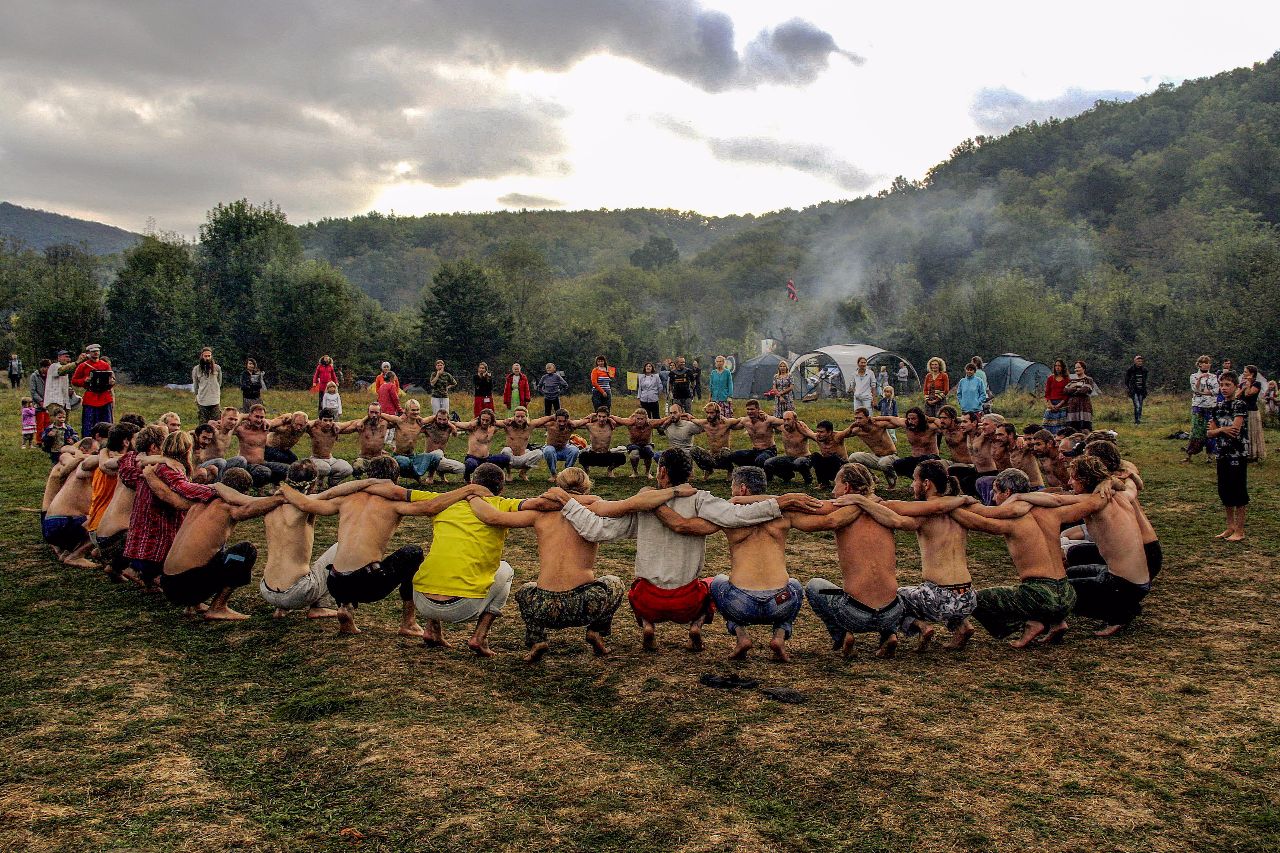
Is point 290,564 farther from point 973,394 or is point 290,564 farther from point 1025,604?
point 973,394

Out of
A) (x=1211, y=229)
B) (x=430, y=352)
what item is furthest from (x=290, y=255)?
(x=1211, y=229)

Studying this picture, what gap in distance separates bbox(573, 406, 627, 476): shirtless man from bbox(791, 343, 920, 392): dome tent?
87.2 ft

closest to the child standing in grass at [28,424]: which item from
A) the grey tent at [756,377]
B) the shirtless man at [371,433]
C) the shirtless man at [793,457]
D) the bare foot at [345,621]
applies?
the shirtless man at [371,433]

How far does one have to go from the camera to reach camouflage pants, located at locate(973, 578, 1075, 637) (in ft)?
26.3

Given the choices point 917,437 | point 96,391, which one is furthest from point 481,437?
point 917,437

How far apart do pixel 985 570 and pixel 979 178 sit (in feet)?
344

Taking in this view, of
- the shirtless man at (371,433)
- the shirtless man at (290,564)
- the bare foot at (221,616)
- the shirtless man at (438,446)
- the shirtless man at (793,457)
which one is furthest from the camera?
the shirtless man at (438,446)

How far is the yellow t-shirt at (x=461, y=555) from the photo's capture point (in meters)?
7.82

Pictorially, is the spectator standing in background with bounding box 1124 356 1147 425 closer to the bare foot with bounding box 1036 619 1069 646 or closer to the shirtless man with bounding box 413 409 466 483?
the shirtless man with bounding box 413 409 466 483

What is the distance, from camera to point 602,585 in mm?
7891

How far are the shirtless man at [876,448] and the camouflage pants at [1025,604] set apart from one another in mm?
8093

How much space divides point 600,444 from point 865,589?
439 inches

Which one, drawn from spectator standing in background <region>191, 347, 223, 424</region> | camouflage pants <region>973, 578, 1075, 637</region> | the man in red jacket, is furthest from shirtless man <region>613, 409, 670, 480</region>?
camouflage pants <region>973, 578, 1075, 637</region>

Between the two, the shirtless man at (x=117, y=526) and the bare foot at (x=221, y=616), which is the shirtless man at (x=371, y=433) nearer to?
the shirtless man at (x=117, y=526)
